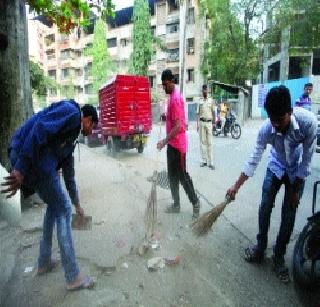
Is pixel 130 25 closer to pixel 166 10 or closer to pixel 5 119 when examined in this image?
pixel 166 10

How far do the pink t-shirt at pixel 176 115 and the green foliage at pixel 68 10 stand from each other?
2.43 meters

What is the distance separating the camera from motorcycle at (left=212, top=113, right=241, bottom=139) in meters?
14.5

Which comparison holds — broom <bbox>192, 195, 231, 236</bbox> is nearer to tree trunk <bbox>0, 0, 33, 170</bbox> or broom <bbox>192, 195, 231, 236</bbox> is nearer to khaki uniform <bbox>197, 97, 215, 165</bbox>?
tree trunk <bbox>0, 0, 33, 170</bbox>

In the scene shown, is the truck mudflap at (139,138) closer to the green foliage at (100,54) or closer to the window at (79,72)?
the green foliage at (100,54)

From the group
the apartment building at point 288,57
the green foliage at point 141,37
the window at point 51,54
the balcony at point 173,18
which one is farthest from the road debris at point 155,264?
the window at point 51,54

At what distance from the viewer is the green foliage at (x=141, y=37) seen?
107 ft

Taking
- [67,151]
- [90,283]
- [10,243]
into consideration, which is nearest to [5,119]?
[10,243]

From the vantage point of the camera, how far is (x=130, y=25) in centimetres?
4128

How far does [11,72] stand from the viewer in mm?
4715

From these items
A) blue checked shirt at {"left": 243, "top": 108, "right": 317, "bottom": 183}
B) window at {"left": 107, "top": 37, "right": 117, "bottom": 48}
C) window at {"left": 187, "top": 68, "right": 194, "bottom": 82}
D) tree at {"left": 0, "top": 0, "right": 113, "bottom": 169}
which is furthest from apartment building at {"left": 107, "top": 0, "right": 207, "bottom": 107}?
blue checked shirt at {"left": 243, "top": 108, "right": 317, "bottom": 183}

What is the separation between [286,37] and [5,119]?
1916 cm

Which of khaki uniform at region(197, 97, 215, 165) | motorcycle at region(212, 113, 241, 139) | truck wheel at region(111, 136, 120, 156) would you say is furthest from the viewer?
motorcycle at region(212, 113, 241, 139)

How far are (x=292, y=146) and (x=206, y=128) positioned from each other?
17.5ft

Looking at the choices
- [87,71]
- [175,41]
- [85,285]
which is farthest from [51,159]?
[87,71]
